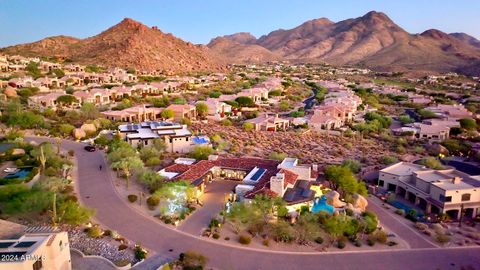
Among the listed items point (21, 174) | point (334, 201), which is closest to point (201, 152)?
point (334, 201)

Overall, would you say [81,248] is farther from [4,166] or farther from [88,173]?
[4,166]

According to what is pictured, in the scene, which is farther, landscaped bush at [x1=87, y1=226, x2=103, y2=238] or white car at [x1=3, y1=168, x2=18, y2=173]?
white car at [x1=3, y1=168, x2=18, y2=173]

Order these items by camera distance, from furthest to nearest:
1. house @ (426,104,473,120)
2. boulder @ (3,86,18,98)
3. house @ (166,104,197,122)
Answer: house @ (426,104,473,120), boulder @ (3,86,18,98), house @ (166,104,197,122)

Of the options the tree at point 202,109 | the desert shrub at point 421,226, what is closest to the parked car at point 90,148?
the tree at point 202,109

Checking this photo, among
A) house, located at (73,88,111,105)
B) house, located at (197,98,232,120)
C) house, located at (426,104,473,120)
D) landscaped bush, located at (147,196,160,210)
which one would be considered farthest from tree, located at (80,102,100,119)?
house, located at (426,104,473,120)

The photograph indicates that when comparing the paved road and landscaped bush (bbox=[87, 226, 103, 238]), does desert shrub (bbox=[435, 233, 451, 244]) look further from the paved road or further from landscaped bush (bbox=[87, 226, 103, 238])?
landscaped bush (bbox=[87, 226, 103, 238])

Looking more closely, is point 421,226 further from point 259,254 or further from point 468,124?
point 468,124
